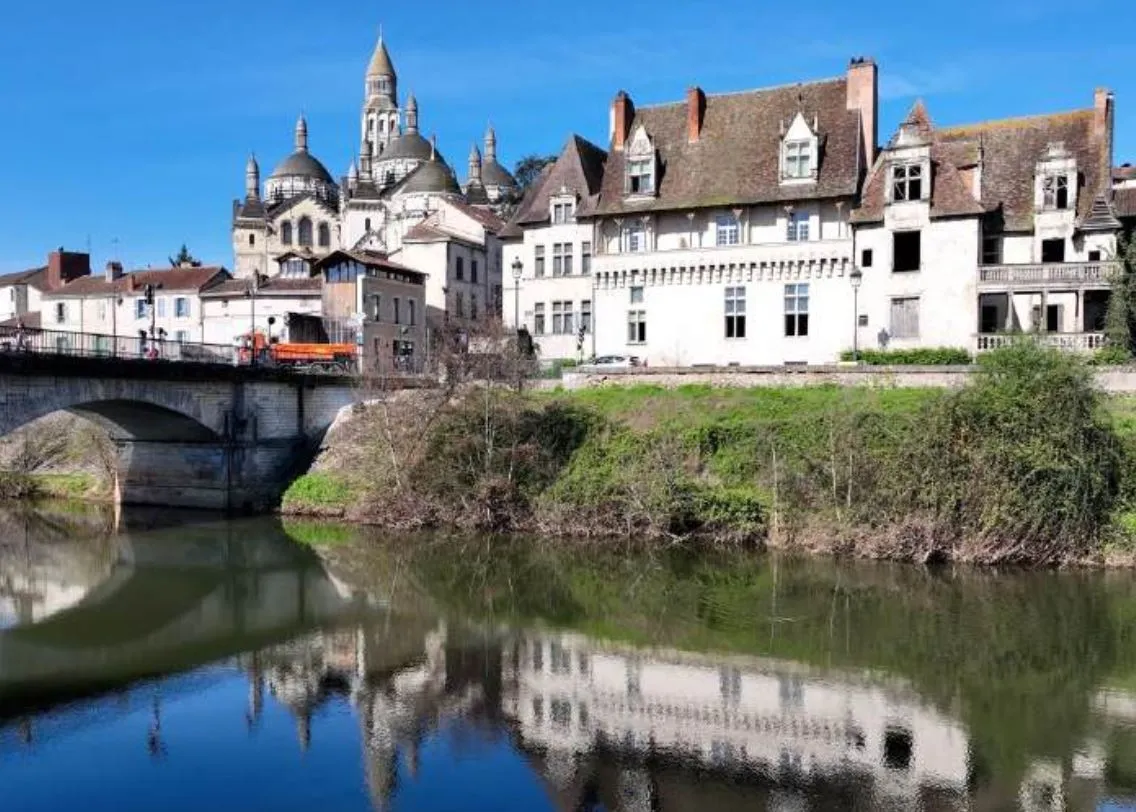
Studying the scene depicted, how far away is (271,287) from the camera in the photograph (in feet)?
203

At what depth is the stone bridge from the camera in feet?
113

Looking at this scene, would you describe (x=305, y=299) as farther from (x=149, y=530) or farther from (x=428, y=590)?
(x=428, y=590)

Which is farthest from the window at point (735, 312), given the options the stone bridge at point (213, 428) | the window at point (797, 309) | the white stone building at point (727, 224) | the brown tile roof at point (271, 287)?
the brown tile roof at point (271, 287)

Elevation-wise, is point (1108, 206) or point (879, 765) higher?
point (1108, 206)

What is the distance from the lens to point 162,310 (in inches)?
2569

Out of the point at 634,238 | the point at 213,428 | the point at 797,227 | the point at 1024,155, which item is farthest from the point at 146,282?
the point at 1024,155

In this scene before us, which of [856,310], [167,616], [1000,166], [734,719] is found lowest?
[734,719]

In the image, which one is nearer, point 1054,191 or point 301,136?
point 1054,191

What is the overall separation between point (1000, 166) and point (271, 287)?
4131cm

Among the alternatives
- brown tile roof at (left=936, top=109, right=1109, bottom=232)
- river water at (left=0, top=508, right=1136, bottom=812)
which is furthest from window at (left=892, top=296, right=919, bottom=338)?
river water at (left=0, top=508, right=1136, bottom=812)

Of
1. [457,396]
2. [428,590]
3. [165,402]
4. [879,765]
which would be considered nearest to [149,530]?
[165,402]

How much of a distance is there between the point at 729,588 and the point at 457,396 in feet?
43.4

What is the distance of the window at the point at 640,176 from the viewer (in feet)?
141

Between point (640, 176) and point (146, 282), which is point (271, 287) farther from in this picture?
point (640, 176)
